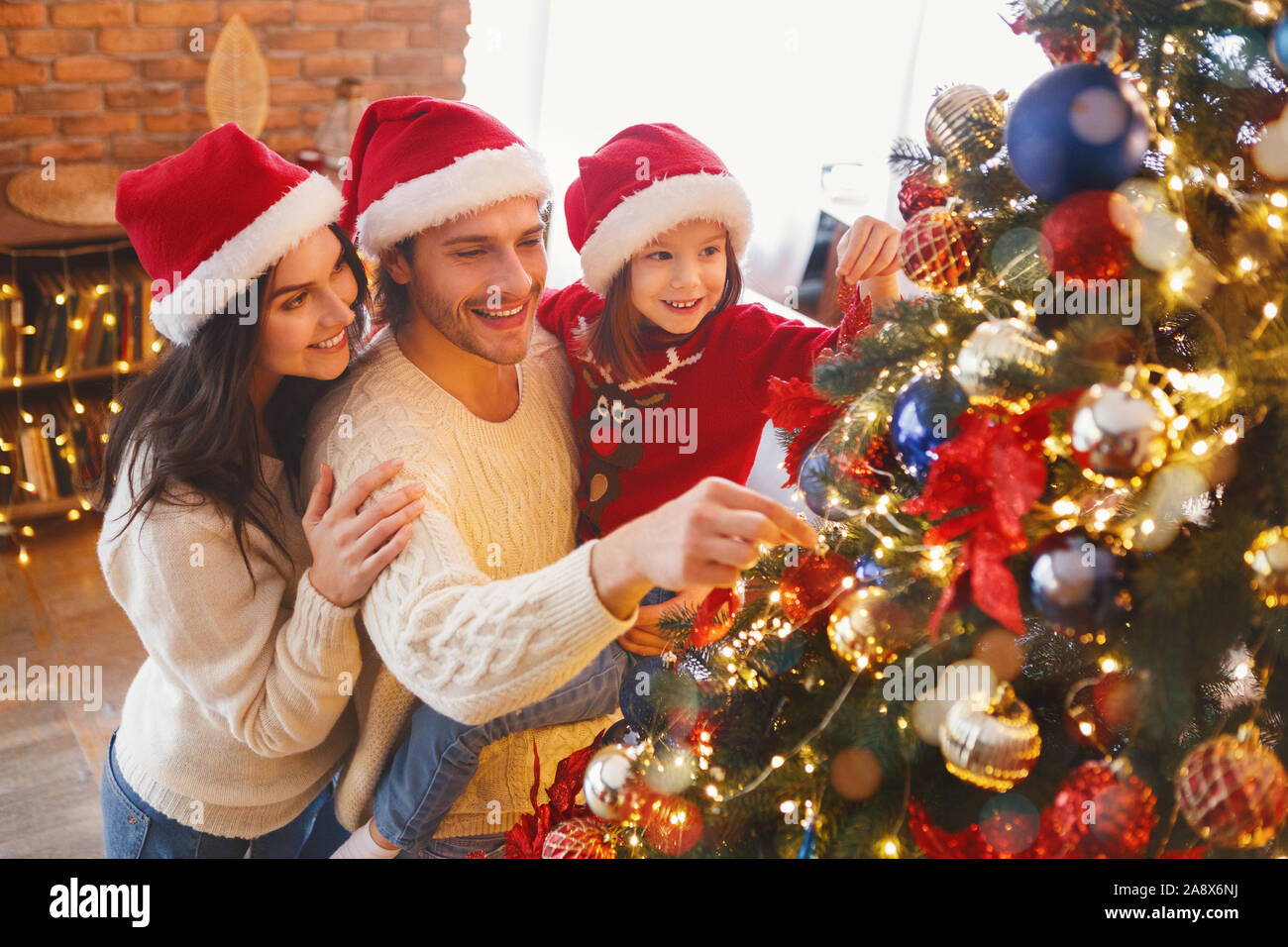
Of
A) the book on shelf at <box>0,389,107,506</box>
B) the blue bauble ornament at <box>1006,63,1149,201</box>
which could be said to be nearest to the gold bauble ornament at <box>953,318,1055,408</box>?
the blue bauble ornament at <box>1006,63,1149,201</box>

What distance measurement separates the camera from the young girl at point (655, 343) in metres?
1.45

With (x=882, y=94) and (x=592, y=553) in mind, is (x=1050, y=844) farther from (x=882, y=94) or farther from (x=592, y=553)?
(x=882, y=94)

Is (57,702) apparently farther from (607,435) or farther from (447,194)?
(447,194)

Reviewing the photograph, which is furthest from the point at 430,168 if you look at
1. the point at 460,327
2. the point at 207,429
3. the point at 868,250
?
the point at 868,250

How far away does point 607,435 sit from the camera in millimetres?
1505

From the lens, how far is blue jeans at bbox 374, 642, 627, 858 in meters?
1.29

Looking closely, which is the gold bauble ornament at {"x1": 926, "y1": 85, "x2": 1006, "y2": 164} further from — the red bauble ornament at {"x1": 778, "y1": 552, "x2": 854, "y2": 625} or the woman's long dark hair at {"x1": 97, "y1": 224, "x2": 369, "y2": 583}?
the woman's long dark hair at {"x1": 97, "y1": 224, "x2": 369, "y2": 583}

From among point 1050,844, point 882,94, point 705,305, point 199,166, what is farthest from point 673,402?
point 882,94

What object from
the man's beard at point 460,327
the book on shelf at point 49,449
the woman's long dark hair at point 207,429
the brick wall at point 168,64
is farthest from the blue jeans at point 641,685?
the brick wall at point 168,64

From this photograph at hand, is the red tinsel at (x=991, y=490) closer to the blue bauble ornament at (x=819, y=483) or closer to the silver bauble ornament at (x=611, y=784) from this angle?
the blue bauble ornament at (x=819, y=483)

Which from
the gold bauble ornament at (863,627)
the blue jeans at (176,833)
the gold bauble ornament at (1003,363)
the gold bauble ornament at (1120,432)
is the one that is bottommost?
the blue jeans at (176,833)

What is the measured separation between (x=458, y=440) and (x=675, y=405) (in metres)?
0.36

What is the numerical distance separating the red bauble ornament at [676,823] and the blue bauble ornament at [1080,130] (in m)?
0.63
